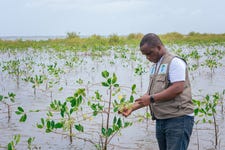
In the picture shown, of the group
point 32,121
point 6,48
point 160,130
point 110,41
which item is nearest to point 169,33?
point 110,41

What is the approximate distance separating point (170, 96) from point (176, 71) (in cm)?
21

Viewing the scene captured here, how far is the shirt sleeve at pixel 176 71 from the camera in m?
3.28

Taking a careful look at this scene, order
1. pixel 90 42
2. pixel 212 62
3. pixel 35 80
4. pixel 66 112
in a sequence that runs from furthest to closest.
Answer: pixel 90 42
pixel 212 62
pixel 35 80
pixel 66 112

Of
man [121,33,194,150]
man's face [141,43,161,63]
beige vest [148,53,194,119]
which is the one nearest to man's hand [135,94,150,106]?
man [121,33,194,150]

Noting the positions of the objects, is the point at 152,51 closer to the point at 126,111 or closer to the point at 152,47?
the point at 152,47

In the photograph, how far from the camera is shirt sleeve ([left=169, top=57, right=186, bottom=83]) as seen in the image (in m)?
3.28

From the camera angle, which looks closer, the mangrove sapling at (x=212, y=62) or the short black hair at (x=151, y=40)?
the short black hair at (x=151, y=40)

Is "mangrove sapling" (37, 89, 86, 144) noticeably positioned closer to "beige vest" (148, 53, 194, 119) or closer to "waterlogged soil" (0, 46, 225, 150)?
Answer: "waterlogged soil" (0, 46, 225, 150)

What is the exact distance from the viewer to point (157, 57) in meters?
3.48

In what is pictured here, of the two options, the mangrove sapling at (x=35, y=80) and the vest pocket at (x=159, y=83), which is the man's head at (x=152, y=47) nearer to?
the vest pocket at (x=159, y=83)

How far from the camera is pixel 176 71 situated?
3283 mm

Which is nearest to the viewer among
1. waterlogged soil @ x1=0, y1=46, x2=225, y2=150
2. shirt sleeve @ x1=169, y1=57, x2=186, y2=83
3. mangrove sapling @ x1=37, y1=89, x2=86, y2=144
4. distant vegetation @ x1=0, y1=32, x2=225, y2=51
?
shirt sleeve @ x1=169, y1=57, x2=186, y2=83

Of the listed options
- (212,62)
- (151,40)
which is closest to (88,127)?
(151,40)

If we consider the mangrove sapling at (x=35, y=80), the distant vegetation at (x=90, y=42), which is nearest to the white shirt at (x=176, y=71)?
the mangrove sapling at (x=35, y=80)
